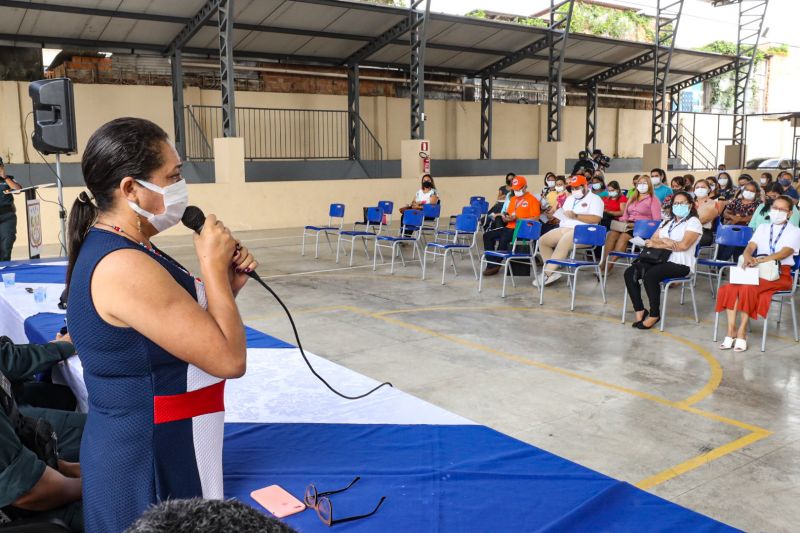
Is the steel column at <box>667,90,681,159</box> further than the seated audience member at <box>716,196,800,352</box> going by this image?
Yes

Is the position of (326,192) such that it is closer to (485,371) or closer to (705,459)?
(485,371)

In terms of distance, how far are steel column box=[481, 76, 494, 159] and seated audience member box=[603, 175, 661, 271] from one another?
11.5 m

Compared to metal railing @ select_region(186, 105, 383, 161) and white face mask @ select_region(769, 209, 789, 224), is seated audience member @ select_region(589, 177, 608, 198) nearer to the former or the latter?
white face mask @ select_region(769, 209, 789, 224)

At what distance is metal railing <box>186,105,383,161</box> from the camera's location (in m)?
15.9

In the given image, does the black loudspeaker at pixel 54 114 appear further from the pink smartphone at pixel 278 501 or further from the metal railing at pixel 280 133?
the metal railing at pixel 280 133

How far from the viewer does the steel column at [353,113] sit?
1709cm

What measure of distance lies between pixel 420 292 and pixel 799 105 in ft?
96.3

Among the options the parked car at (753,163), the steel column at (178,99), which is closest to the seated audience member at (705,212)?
the steel column at (178,99)

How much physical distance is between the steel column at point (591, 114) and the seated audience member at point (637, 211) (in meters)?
13.9

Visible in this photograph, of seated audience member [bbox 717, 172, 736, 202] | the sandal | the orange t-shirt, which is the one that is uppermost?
seated audience member [bbox 717, 172, 736, 202]

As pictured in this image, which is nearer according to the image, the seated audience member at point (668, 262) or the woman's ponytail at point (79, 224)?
the woman's ponytail at point (79, 224)

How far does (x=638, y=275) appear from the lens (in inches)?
253

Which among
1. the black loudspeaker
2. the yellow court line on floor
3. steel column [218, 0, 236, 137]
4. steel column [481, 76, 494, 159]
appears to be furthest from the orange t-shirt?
steel column [481, 76, 494, 159]

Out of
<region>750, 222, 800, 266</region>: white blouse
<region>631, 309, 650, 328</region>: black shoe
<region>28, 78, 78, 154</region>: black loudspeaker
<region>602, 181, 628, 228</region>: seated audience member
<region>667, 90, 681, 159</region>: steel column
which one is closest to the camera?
<region>750, 222, 800, 266</region>: white blouse
